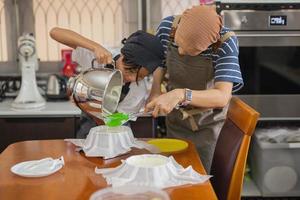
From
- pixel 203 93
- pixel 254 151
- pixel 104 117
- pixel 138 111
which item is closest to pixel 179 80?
pixel 138 111

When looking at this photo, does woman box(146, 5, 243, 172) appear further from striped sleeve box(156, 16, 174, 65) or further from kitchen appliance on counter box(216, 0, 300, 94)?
kitchen appliance on counter box(216, 0, 300, 94)

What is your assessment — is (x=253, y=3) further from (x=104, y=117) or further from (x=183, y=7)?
(x=104, y=117)

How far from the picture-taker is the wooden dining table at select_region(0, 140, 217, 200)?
3.88 ft

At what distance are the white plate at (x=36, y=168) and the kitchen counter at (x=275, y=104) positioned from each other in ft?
4.37

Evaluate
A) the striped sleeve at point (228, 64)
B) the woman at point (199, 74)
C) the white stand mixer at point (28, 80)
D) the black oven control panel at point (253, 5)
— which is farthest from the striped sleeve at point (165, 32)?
the white stand mixer at point (28, 80)

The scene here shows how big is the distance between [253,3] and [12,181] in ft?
5.26

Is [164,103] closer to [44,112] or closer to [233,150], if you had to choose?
[233,150]

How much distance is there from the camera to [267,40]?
2.35m

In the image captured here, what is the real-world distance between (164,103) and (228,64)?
373 mm

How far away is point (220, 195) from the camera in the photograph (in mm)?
1575

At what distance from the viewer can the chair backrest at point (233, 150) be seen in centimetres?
144

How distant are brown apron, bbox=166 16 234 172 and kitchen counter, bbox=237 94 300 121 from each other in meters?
0.65

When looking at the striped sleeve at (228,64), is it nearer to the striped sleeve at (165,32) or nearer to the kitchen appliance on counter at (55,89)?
the striped sleeve at (165,32)

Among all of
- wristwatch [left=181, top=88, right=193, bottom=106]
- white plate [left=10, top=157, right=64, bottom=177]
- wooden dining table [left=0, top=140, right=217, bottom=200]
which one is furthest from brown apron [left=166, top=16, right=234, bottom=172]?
white plate [left=10, top=157, right=64, bottom=177]
